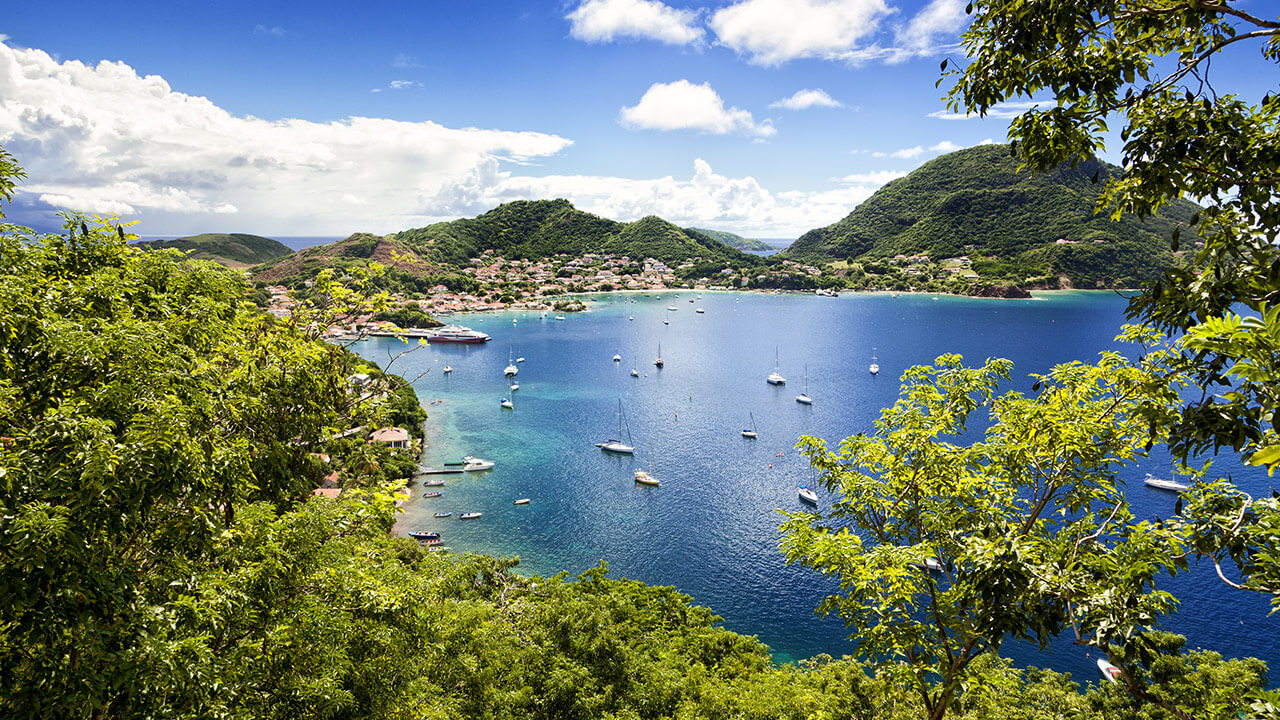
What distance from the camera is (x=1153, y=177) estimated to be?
15.3 feet

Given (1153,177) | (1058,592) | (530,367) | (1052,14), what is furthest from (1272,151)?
(530,367)

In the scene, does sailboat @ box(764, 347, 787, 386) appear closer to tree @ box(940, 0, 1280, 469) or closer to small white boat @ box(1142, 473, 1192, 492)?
small white boat @ box(1142, 473, 1192, 492)

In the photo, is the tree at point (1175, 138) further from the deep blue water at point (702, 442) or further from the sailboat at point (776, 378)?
the sailboat at point (776, 378)

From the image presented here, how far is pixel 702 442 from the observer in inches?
1997

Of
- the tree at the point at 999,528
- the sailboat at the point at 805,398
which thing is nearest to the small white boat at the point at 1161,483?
the sailboat at the point at 805,398

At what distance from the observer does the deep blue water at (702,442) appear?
2928cm

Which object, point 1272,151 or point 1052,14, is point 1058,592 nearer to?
point 1272,151

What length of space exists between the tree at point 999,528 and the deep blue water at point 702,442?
14996mm

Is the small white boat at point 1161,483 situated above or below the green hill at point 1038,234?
below

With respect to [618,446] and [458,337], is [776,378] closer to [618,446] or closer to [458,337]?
[618,446]

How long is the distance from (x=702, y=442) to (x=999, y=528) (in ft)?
146

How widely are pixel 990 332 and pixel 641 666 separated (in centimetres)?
9984

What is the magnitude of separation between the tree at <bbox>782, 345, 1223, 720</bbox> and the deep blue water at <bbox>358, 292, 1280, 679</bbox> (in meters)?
15.0

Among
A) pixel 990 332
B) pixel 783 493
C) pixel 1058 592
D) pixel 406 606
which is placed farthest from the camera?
pixel 990 332
